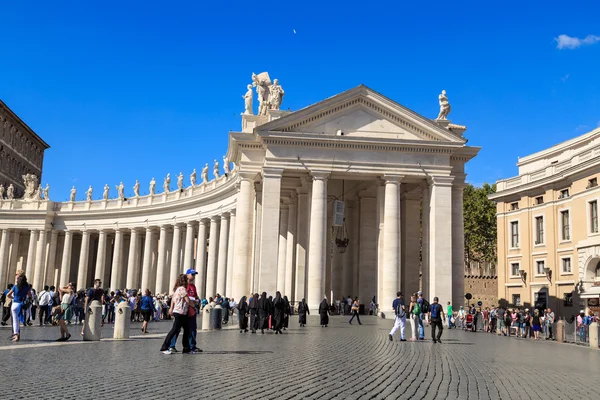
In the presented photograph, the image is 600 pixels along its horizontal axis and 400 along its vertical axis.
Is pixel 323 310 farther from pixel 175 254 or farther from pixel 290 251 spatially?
pixel 175 254

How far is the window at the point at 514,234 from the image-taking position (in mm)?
55731

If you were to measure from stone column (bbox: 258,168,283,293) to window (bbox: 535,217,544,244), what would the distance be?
1008 inches

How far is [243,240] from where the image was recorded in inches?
1703

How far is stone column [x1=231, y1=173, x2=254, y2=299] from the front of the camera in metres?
42.8

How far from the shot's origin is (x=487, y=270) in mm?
91188

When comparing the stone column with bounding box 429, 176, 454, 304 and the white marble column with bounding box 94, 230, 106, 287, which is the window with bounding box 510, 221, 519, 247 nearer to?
the stone column with bounding box 429, 176, 454, 304

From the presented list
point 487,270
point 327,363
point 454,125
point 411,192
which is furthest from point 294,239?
point 487,270

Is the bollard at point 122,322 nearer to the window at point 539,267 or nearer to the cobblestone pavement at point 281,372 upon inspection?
the cobblestone pavement at point 281,372

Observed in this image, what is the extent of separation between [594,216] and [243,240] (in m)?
26.8

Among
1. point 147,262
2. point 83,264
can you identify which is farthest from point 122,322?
point 83,264

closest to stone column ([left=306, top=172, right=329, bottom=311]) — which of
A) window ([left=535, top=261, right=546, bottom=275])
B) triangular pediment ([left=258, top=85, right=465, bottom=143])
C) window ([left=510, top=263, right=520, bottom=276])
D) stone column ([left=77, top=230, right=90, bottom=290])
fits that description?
triangular pediment ([left=258, top=85, right=465, bottom=143])

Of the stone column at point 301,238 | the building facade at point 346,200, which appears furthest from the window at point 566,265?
the stone column at point 301,238

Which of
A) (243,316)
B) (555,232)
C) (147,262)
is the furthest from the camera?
(147,262)

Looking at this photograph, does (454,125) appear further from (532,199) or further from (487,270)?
(487,270)
